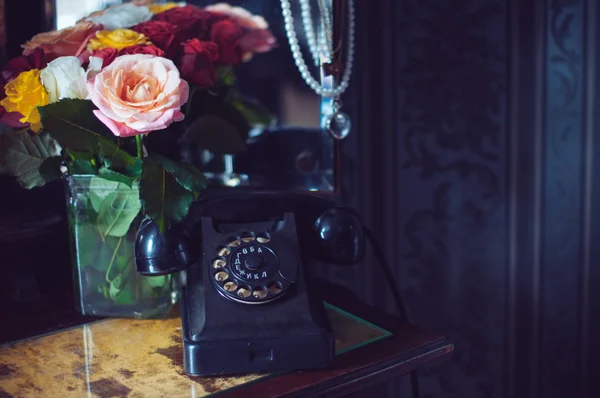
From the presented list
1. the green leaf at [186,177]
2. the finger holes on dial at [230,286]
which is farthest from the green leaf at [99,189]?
the finger holes on dial at [230,286]

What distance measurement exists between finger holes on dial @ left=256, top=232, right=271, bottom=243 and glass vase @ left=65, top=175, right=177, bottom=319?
0.17 m

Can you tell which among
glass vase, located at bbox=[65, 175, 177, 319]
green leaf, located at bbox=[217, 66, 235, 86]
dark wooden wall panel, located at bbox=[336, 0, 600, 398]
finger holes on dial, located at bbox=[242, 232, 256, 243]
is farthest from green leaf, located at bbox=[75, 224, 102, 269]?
dark wooden wall panel, located at bbox=[336, 0, 600, 398]

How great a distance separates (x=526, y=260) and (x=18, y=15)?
3.10 ft

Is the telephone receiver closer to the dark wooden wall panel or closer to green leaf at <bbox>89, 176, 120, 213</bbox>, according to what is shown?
green leaf at <bbox>89, 176, 120, 213</bbox>

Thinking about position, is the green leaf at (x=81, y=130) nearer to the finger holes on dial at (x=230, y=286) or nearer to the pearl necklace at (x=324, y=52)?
the finger holes on dial at (x=230, y=286)

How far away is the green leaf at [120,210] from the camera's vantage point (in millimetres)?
855

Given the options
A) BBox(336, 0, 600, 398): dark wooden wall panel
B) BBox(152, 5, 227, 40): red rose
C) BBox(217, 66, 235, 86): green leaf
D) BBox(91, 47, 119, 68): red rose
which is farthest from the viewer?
BBox(336, 0, 600, 398): dark wooden wall panel

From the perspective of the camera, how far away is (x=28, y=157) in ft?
2.87

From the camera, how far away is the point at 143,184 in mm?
775

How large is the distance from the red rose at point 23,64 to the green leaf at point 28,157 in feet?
0.26

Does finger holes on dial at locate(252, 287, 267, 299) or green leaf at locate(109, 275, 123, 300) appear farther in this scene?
green leaf at locate(109, 275, 123, 300)

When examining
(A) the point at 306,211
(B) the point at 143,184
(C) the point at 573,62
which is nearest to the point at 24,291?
(B) the point at 143,184

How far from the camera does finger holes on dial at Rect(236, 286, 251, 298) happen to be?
0.74 meters

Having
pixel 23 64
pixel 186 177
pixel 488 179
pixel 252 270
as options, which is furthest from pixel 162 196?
pixel 488 179
